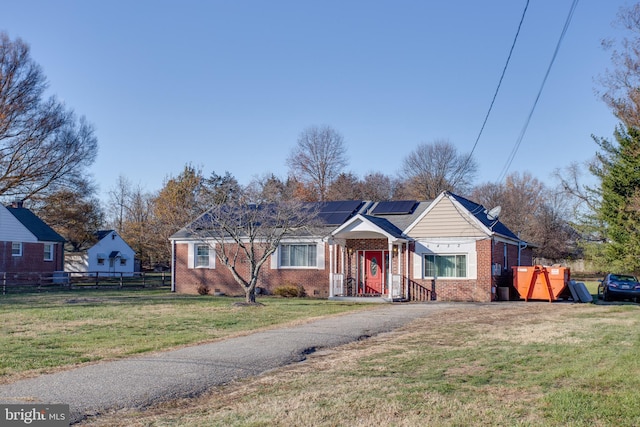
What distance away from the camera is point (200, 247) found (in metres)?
32.9

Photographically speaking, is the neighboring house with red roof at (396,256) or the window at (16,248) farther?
the window at (16,248)

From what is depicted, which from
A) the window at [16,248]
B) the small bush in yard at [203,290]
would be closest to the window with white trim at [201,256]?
the small bush in yard at [203,290]

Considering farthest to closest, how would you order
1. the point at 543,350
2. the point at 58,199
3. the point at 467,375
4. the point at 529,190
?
1. the point at 529,190
2. the point at 58,199
3. the point at 543,350
4. the point at 467,375

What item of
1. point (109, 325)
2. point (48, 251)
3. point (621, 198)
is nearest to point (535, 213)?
point (621, 198)

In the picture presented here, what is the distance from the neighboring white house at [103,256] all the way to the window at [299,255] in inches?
1233

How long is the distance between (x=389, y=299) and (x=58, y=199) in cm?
3213

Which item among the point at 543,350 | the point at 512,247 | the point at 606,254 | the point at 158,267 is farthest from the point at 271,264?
the point at 158,267

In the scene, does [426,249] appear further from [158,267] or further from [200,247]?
[158,267]

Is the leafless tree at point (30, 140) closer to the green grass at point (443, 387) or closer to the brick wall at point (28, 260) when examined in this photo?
the brick wall at point (28, 260)

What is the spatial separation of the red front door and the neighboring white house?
3463cm

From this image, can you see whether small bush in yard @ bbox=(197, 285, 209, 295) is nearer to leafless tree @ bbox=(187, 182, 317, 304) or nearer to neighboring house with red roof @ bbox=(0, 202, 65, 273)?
leafless tree @ bbox=(187, 182, 317, 304)

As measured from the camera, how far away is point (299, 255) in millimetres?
30453

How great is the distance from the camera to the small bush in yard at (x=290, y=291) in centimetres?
2948

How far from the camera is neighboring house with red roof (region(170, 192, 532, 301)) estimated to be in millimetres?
27094
